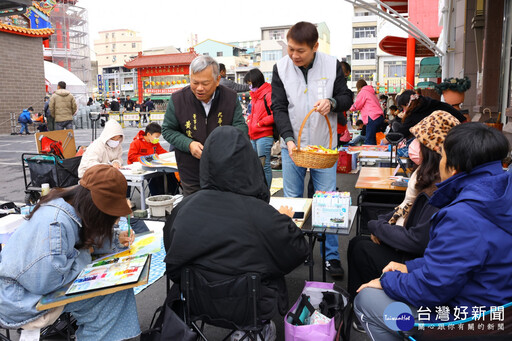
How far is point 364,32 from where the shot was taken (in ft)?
185

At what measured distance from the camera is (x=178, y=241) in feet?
6.31

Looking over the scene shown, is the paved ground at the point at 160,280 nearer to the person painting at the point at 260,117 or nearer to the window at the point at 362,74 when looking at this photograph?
the person painting at the point at 260,117

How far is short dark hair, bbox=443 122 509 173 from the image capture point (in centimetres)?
179

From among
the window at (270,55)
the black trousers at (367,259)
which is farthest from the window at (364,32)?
the black trousers at (367,259)

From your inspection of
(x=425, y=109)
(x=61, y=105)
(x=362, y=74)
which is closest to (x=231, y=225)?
(x=425, y=109)

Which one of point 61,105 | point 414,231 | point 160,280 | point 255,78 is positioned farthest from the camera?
point 61,105

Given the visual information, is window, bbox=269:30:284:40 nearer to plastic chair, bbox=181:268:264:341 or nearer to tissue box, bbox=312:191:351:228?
tissue box, bbox=312:191:351:228

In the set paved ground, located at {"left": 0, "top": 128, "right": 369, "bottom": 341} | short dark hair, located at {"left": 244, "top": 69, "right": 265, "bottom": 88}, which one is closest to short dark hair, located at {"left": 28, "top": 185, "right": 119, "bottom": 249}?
paved ground, located at {"left": 0, "top": 128, "right": 369, "bottom": 341}

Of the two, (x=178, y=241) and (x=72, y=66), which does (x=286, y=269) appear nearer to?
(x=178, y=241)

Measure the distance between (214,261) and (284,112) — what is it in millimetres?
2138

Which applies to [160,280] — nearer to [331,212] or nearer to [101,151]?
[331,212]

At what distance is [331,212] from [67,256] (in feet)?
5.39

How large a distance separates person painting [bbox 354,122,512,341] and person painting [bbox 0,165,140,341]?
162 cm

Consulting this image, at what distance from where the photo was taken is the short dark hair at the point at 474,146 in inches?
70.6
